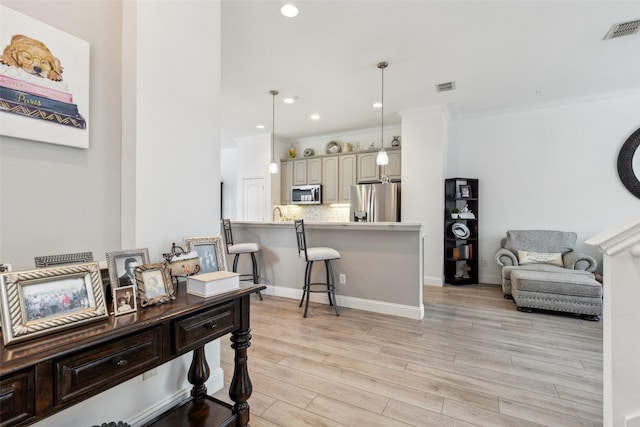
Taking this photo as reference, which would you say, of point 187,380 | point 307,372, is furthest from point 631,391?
point 187,380

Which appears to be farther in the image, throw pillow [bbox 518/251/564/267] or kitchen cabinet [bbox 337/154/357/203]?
kitchen cabinet [bbox 337/154/357/203]

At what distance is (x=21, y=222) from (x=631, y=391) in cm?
251

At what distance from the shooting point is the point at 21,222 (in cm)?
118

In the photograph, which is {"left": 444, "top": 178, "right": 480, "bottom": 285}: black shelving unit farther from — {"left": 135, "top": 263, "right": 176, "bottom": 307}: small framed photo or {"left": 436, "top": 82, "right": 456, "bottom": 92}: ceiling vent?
{"left": 135, "top": 263, "right": 176, "bottom": 307}: small framed photo

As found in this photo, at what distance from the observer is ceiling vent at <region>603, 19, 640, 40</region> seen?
2.68 m

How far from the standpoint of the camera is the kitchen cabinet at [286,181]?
670 centimetres

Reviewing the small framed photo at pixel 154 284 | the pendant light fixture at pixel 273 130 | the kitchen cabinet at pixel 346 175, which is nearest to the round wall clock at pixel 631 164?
the kitchen cabinet at pixel 346 175

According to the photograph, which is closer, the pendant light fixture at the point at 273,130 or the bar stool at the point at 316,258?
the bar stool at the point at 316,258

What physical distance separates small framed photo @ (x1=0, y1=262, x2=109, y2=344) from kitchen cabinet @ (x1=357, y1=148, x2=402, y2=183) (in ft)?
16.5

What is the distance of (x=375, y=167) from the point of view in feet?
18.6

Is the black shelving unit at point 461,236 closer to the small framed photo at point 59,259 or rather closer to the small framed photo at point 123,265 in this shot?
the small framed photo at point 123,265

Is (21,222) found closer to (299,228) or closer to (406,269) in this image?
(299,228)

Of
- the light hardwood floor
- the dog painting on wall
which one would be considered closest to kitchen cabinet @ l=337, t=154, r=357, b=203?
the light hardwood floor

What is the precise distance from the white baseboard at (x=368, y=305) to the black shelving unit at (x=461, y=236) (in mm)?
2026
